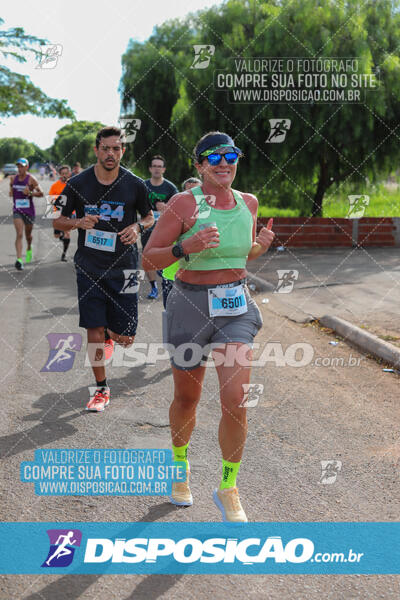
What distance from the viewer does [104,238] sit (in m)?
5.21

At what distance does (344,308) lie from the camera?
966cm

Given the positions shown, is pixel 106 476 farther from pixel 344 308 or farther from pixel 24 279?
pixel 24 279

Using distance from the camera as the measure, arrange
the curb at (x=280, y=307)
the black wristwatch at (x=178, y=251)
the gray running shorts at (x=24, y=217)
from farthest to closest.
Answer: the gray running shorts at (x=24, y=217), the curb at (x=280, y=307), the black wristwatch at (x=178, y=251)

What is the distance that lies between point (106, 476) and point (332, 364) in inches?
134

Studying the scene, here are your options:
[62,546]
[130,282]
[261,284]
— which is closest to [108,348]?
[130,282]

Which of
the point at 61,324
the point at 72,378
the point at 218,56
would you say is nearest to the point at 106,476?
the point at 72,378

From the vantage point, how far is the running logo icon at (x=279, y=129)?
17.5 metres

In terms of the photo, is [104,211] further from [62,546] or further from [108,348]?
[62,546]

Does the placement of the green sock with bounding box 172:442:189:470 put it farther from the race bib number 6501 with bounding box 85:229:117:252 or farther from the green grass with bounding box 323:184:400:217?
the green grass with bounding box 323:184:400:217

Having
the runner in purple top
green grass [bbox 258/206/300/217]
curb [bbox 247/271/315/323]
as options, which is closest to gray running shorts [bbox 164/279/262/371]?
curb [bbox 247/271/315/323]

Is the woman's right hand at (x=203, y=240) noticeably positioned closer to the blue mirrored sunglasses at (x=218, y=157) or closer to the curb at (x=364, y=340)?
the blue mirrored sunglasses at (x=218, y=157)

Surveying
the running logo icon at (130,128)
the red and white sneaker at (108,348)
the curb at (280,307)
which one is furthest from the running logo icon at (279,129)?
the red and white sneaker at (108,348)

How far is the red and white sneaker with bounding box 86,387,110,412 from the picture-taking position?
17.3 ft

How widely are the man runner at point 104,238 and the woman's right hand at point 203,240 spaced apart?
5.99 feet
